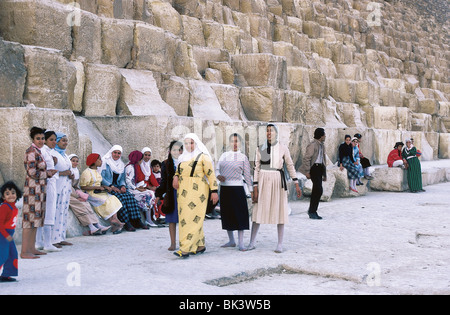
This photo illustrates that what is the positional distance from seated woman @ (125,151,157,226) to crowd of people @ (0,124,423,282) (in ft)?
0.05

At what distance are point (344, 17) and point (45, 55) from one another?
22.7 m

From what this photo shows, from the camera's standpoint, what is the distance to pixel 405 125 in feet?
73.1

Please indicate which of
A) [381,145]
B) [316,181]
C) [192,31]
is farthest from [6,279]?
[381,145]

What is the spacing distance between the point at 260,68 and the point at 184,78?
291 centimetres

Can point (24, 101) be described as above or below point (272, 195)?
above

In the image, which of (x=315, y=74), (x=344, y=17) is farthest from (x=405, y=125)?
(x=344, y=17)

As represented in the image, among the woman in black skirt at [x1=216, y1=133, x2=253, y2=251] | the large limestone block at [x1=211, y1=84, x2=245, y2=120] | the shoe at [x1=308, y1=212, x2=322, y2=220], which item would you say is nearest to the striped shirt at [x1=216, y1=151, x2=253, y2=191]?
the woman in black skirt at [x1=216, y1=133, x2=253, y2=251]

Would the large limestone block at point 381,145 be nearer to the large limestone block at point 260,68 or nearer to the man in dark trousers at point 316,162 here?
the large limestone block at point 260,68

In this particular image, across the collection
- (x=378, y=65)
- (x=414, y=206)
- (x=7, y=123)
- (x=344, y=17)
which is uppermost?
(x=344, y=17)

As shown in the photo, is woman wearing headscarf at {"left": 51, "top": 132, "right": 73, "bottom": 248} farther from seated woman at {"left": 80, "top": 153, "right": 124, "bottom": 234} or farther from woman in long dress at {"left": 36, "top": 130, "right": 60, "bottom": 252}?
seated woman at {"left": 80, "top": 153, "right": 124, "bottom": 234}

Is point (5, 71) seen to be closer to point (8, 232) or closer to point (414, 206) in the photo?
point (8, 232)

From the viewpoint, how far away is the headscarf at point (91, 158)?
8.37m
